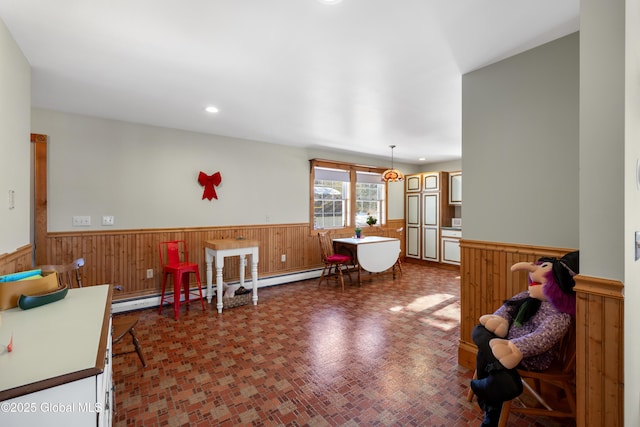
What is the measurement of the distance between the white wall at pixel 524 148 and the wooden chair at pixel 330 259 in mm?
2441

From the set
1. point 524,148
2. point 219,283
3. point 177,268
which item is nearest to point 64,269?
point 177,268

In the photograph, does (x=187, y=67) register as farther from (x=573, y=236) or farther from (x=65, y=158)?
(x=573, y=236)

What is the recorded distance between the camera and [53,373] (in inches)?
32.0

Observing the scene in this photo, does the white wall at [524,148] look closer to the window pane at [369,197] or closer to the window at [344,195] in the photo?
the window at [344,195]

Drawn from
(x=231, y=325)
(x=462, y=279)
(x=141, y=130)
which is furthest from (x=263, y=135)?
(x=462, y=279)

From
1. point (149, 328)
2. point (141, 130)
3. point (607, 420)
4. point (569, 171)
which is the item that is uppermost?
point (141, 130)

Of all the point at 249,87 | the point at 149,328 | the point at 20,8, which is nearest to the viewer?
the point at 20,8

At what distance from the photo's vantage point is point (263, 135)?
4121 mm

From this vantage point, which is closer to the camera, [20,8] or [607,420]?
[607,420]

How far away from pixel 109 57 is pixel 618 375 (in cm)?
316

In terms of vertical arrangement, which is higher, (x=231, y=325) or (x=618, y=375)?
(x=618, y=375)

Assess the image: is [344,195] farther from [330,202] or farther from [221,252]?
[221,252]

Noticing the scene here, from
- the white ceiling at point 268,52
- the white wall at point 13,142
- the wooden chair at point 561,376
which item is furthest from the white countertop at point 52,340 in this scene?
the wooden chair at point 561,376

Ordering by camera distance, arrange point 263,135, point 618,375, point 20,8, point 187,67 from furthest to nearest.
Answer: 1. point 263,135
2. point 187,67
3. point 20,8
4. point 618,375
